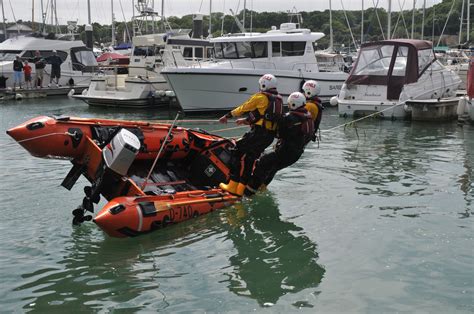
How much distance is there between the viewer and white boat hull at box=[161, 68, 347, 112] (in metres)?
20.5

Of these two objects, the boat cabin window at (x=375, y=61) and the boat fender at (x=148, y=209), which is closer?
the boat fender at (x=148, y=209)

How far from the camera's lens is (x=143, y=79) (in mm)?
23531

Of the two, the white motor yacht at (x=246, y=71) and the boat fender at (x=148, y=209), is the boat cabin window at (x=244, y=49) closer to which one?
the white motor yacht at (x=246, y=71)

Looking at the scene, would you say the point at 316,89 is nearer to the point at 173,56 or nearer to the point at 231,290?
the point at 231,290

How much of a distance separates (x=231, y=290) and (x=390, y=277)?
1.59 m

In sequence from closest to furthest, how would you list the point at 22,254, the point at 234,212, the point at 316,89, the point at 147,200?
1. the point at 22,254
2. the point at 147,200
3. the point at 234,212
4. the point at 316,89

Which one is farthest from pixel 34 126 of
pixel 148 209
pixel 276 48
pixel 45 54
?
pixel 45 54

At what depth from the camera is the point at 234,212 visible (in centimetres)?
803

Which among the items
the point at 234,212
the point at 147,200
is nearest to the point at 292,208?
the point at 234,212

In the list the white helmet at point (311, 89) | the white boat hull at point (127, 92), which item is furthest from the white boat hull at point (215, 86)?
the white helmet at point (311, 89)

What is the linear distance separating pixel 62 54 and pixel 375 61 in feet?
55.7

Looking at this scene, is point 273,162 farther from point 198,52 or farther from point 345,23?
point 345,23

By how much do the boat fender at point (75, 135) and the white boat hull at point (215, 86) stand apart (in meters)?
13.6

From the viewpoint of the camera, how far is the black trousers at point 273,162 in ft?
26.8
